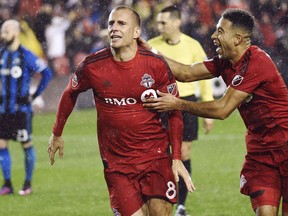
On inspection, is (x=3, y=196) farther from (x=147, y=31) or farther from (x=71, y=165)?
(x=147, y=31)

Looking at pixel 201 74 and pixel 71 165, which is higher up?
pixel 201 74

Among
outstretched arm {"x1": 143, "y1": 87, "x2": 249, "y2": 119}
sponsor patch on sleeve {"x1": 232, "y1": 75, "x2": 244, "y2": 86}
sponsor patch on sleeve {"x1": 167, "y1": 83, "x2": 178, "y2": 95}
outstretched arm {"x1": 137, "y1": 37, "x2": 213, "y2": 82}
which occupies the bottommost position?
outstretched arm {"x1": 143, "y1": 87, "x2": 249, "y2": 119}

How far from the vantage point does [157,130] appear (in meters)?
7.98

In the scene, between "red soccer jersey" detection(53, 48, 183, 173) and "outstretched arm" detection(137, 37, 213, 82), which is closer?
"red soccer jersey" detection(53, 48, 183, 173)

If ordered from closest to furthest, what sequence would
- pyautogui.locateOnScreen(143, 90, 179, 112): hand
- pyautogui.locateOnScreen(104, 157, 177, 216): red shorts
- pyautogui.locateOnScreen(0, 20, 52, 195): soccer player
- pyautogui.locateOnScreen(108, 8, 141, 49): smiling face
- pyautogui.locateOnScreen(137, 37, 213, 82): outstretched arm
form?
pyautogui.locateOnScreen(143, 90, 179, 112): hand → pyautogui.locateOnScreen(104, 157, 177, 216): red shorts → pyautogui.locateOnScreen(108, 8, 141, 49): smiling face → pyautogui.locateOnScreen(137, 37, 213, 82): outstretched arm → pyautogui.locateOnScreen(0, 20, 52, 195): soccer player

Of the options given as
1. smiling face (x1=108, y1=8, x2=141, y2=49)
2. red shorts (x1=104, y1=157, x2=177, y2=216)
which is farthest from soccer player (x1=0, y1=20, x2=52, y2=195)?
red shorts (x1=104, y1=157, x2=177, y2=216)

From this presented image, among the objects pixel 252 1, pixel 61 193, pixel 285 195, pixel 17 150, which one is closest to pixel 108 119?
pixel 285 195

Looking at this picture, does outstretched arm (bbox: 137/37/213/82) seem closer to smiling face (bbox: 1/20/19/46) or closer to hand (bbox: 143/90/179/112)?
hand (bbox: 143/90/179/112)

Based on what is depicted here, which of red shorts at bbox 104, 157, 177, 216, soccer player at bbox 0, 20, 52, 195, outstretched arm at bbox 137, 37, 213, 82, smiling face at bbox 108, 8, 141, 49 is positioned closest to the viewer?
red shorts at bbox 104, 157, 177, 216

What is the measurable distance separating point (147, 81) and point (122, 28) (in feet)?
1.64

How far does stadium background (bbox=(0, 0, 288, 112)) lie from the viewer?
24.6 m

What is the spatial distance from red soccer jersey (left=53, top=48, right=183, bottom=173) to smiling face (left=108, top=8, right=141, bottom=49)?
0.14m

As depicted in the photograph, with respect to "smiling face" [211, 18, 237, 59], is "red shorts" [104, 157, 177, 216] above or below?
below

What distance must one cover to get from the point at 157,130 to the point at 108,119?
0.42 m
